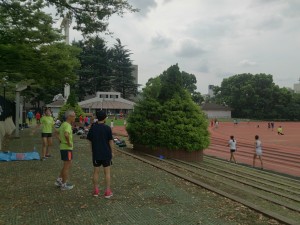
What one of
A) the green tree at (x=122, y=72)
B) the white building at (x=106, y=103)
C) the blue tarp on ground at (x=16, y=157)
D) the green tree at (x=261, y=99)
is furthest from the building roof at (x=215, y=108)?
the blue tarp on ground at (x=16, y=157)

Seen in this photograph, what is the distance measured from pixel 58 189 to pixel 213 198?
10.3 ft

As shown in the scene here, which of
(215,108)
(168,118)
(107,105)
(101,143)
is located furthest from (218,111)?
(101,143)

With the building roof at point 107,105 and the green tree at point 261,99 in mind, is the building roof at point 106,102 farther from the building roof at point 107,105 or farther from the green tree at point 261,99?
the green tree at point 261,99

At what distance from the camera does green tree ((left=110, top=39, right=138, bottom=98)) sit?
258 ft

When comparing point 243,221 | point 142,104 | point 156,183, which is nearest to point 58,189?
point 156,183

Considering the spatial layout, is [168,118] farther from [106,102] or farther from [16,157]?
[106,102]

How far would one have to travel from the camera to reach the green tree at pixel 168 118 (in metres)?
14.9

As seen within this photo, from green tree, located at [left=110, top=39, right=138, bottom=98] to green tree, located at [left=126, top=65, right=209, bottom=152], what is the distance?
205 feet

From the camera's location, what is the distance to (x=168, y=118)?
15.2m

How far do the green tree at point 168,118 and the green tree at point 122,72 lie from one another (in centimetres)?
6240

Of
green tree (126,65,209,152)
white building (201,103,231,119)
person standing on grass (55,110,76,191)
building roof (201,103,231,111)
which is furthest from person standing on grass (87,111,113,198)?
building roof (201,103,231,111)

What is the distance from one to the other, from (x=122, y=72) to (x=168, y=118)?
6505 cm

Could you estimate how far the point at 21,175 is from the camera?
8.95m

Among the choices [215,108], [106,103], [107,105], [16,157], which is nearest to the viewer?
[16,157]
